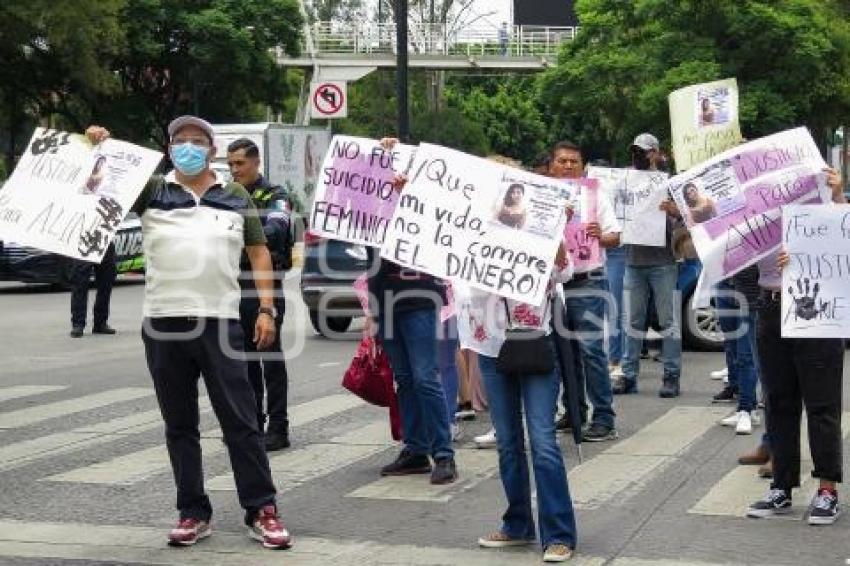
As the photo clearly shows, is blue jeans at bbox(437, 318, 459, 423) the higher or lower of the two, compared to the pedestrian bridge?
lower

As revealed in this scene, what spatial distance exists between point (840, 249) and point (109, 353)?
9.90 meters

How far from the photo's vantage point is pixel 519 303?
21.5 feet

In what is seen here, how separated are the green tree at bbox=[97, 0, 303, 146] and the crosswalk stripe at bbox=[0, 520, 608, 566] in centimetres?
4301

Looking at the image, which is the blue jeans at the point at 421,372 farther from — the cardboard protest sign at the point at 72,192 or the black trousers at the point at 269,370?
the cardboard protest sign at the point at 72,192

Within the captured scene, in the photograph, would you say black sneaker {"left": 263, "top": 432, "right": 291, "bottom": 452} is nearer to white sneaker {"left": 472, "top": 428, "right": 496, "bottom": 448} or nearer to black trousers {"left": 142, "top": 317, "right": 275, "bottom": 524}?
white sneaker {"left": 472, "top": 428, "right": 496, "bottom": 448}

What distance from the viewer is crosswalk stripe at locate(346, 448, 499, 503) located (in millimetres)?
7883

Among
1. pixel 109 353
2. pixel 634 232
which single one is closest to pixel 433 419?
pixel 634 232

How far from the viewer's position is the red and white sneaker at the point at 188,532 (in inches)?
264

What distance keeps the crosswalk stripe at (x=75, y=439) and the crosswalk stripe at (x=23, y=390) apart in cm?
166

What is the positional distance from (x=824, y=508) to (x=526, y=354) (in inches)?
68.8

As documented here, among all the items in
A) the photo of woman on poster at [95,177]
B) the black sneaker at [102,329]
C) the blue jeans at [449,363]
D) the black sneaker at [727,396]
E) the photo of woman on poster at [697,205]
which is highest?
the photo of woman on poster at [95,177]

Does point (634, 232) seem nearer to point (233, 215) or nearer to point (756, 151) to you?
point (756, 151)

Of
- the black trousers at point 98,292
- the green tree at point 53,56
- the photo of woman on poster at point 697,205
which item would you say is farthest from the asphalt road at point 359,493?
the green tree at point 53,56

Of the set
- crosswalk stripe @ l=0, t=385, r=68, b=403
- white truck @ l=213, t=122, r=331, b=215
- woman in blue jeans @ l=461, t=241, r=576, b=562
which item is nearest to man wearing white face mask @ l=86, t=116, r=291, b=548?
woman in blue jeans @ l=461, t=241, r=576, b=562
